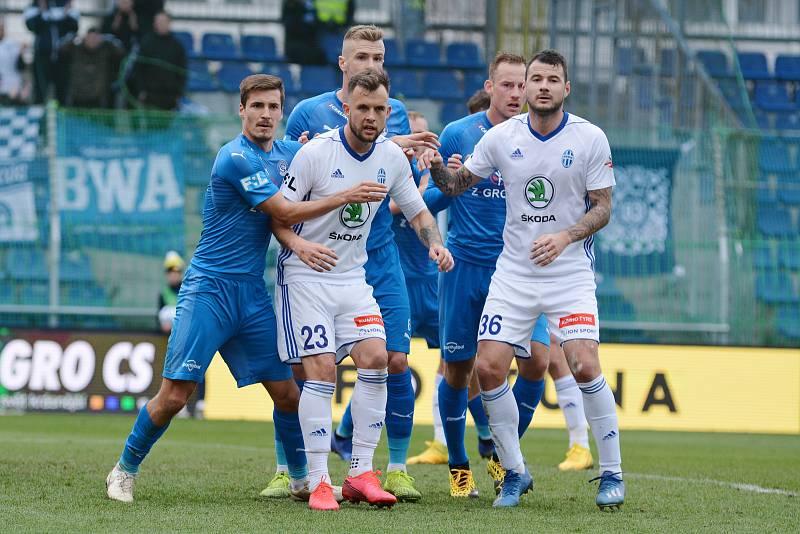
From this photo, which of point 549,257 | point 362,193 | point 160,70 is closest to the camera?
point 362,193

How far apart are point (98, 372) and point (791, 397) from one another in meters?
8.12

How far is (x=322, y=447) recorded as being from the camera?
22.8 feet

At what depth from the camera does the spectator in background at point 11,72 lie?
58.6 feet

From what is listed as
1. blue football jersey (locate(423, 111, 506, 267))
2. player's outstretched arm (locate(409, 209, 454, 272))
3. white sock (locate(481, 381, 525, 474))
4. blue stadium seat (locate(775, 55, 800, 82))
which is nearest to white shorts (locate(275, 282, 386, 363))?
player's outstretched arm (locate(409, 209, 454, 272))

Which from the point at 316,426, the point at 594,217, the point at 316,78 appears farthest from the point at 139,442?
the point at 316,78

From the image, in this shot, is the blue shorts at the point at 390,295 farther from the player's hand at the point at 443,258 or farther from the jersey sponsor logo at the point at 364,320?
the player's hand at the point at 443,258

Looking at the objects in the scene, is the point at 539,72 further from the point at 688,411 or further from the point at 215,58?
the point at 215,58

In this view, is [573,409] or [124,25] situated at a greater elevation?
[124,25]

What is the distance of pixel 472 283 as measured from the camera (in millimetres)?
8086

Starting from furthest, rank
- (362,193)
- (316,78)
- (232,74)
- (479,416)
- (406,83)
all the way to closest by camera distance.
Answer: (406,83), (232,74), (316,78), (479,416), (362,193)

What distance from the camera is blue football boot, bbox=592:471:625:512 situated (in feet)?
23.0

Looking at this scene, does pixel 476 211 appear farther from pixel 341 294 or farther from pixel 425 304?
pixel 425 304

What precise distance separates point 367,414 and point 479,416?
9.30ft

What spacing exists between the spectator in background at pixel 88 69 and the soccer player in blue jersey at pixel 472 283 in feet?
33.3
